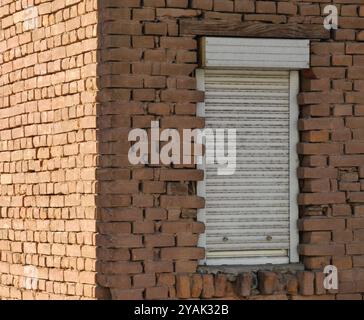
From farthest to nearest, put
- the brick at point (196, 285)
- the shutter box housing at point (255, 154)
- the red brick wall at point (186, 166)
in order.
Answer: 1. the shutter box housing at point (255, 154)
2. the brick at point (196, 285)
3. the red brick wall at point (186, 166)

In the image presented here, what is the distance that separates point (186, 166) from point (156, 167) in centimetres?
22

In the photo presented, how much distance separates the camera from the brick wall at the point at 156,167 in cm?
952

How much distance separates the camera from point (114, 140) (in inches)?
373

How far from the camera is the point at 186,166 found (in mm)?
→ 9672

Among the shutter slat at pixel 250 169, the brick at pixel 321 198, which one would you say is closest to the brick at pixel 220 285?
the shutter slat at pixel 250 169

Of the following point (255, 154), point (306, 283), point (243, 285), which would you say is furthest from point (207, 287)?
point (255, 154)

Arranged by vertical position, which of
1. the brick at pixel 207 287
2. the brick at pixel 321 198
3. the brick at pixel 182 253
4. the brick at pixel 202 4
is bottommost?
the brick at pixel 207 287

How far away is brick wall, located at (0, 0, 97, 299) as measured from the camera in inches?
382

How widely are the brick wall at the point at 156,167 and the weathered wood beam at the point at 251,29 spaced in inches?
1.8

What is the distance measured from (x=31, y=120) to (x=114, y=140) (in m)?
1.23

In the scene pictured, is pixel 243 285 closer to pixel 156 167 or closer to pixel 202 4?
pixel 156 167

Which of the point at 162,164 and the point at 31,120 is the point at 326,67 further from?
the point at 31,120

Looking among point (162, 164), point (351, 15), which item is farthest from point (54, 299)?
point (351, 15)

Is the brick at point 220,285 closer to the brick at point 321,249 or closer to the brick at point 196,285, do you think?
the brick at point 196,285
